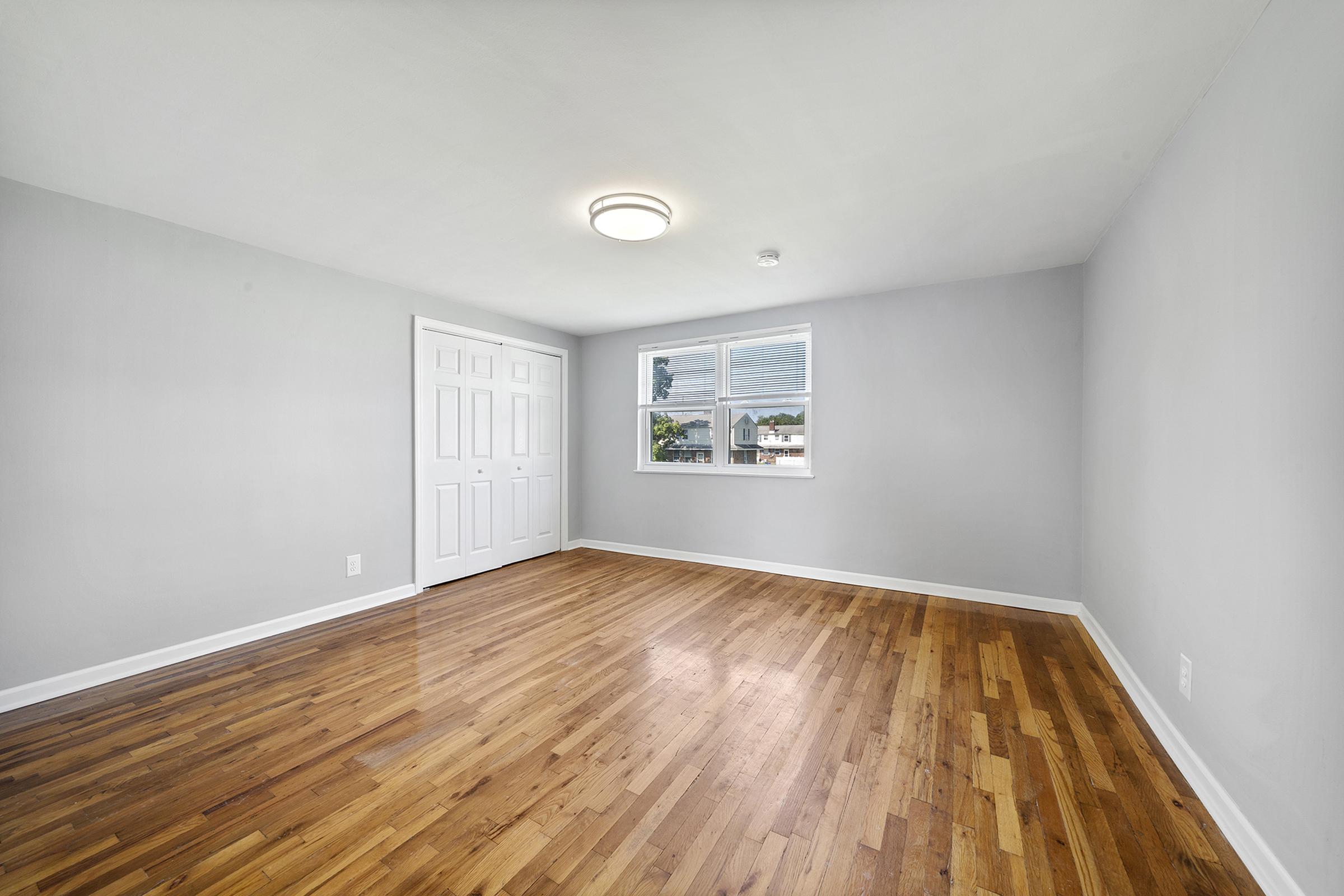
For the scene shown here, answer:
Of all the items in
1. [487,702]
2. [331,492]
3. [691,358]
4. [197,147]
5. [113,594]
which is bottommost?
[487,702]

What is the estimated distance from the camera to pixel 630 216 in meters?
2.60

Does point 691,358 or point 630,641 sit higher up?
point 691,358

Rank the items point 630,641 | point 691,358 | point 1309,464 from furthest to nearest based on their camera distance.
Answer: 1. point 691,358
2. point 630,641
3. point 1309,464

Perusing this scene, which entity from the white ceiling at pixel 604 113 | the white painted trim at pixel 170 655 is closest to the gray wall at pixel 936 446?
the white ceiling at pixel 604 113

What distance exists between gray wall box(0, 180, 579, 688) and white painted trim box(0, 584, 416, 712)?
1.8 inches

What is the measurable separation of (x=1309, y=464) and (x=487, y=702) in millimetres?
2981

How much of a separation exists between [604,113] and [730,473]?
357 centimetres

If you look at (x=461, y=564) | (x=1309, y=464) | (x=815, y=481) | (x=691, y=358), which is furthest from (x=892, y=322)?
(x=461, y=564)

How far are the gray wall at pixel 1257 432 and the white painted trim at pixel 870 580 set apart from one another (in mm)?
1321

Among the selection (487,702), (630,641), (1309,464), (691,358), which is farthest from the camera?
(691,358)

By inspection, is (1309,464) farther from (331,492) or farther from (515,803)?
(331,492)

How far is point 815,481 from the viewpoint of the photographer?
4.53 meters

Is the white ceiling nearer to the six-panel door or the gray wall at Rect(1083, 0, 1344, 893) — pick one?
the gray wall at Rect(1083, 0, 1344, 893)

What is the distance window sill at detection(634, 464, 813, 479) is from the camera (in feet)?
15.1
